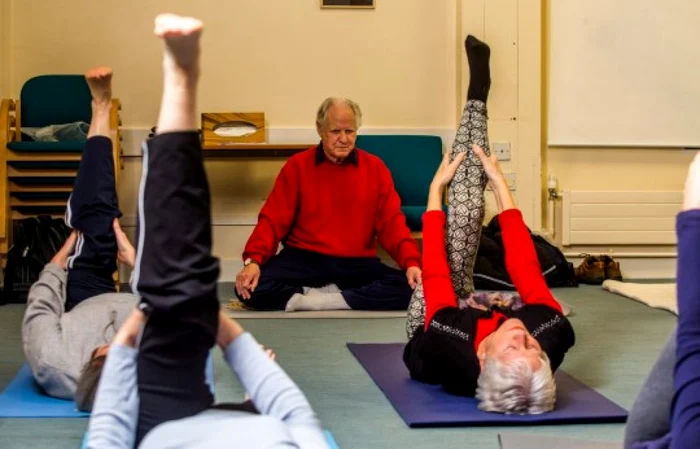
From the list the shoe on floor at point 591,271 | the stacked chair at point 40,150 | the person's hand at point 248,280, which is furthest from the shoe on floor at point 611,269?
the stacked chair at point 40,150

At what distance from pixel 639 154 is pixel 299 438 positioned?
5.05 metres

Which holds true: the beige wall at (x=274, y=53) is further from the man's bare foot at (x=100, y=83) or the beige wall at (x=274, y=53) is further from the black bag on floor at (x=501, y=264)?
the man's bare foot at (x=100, y=83)

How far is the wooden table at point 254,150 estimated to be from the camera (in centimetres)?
523

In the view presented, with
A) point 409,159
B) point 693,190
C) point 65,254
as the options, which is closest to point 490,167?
point 65,254

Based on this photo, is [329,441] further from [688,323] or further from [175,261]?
[688,323]

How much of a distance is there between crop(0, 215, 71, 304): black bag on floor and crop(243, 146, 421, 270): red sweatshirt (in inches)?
43.1

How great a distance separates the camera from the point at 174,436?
1.45 meters

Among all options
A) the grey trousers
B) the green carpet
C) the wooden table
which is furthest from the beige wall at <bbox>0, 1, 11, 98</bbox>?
the grey trousers

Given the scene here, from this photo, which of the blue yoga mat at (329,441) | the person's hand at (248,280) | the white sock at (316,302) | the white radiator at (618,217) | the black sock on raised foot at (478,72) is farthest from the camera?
the white radiator at (618,217)

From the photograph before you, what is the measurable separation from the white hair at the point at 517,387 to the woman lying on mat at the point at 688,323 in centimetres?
132

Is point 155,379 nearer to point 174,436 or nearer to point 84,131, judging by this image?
point 174,436

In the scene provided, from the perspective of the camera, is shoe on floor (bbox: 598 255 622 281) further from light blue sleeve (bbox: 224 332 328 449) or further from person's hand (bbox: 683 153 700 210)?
person's hand (bbox: 683 153 700 210)

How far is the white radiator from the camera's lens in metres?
6.00

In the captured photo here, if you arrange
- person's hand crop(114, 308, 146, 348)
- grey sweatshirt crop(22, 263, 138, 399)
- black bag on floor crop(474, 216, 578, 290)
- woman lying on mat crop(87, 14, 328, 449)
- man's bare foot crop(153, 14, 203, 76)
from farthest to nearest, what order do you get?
black bag on floor crop(474, 216, 578, 290) → grey sweatshirt crop(22, 263, 138, 399) → person's hand crop(114, 308, 146, 348) → woman lying on mat crop(87, 14, 328, 449) → man's bare foot crop(153, 14, 203, 76)
